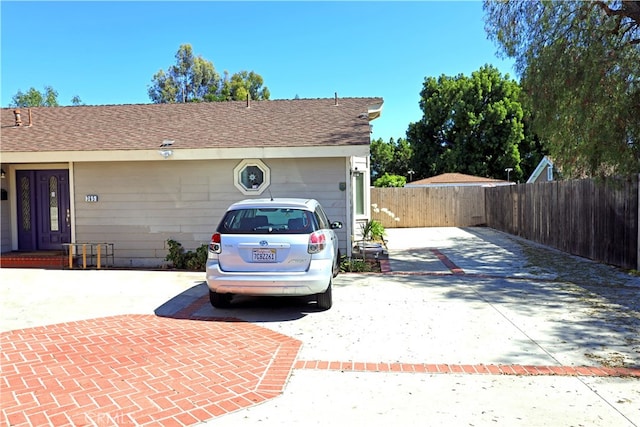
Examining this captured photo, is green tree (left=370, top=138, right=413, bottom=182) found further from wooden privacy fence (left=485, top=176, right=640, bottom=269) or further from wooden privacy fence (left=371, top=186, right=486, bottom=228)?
wooden privacy fence (left=485, top=176, right=640, bottom=269)

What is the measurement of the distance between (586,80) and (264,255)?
826 cm

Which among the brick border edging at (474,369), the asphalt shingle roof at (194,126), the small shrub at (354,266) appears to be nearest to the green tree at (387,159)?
the asphalt shingle roof at (194,126)

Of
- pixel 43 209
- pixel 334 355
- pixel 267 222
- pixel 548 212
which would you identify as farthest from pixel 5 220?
pixel 548 212

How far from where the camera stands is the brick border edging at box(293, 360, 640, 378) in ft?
15.2

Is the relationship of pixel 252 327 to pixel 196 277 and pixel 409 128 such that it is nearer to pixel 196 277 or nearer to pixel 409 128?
pixel 196 277

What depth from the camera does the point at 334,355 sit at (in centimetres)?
513

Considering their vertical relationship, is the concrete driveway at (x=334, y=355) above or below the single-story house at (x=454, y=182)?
below

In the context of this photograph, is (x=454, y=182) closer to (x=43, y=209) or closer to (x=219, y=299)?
(x=43, y=209)

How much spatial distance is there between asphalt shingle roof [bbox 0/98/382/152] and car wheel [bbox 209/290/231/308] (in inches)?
182

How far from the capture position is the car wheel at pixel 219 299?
7.04 meters

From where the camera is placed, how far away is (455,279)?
962 centimetres

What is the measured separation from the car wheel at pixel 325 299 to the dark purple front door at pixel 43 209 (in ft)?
27.6

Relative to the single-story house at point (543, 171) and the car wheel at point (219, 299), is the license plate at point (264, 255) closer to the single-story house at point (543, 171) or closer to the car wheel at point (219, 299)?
the car wheel at point (219, 299)

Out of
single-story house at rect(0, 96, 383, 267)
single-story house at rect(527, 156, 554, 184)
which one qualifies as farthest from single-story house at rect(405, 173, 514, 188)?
single-story house at rect(0, 96, 383, 267)
